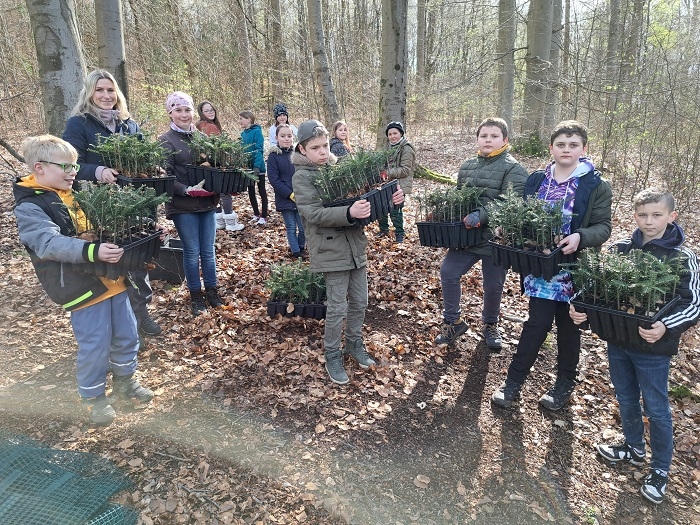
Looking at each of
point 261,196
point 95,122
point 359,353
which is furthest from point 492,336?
point 261,196

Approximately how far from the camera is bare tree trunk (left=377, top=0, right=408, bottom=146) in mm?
9047

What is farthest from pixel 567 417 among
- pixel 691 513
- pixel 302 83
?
pixel 302 83

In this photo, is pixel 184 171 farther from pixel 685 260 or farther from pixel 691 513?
pixel 691 513

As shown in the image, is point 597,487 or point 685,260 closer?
point 685,260

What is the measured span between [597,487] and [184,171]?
4437 millimetres

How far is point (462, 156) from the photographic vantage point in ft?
49.5

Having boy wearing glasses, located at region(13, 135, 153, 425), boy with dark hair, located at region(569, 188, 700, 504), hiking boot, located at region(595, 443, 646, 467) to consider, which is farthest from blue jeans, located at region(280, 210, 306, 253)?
hiking boot, located at region(595, 443, 646, 467)

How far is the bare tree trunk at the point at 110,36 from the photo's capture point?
5742 mm

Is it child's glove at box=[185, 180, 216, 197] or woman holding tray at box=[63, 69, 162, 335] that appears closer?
woman holding tray at box=[63, 69, 162, 335]

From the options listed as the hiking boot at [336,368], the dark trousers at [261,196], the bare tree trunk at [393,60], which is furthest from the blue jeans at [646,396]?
the bare tree trunk at [393,60]

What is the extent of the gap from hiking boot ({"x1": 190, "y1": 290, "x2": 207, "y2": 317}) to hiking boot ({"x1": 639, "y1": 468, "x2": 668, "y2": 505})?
420 centimetres

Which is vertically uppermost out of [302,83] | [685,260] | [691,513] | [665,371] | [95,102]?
[302,83]

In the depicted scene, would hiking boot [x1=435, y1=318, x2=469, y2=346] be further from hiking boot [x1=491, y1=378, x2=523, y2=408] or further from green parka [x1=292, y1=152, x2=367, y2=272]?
green parka [x1=292, y1=152, x2=367, y2=272]

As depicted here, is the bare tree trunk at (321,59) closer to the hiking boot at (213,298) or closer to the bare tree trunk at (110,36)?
the bare tree trunk at (110,36)
